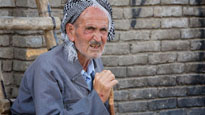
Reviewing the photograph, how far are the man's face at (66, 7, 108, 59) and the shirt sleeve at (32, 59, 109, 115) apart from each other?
0.30 metres

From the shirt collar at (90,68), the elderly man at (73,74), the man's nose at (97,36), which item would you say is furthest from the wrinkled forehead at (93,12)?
the shirt collar at (90,68)

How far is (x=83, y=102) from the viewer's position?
2.28 meters

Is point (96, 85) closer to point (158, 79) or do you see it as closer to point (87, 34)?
point (87, 34)

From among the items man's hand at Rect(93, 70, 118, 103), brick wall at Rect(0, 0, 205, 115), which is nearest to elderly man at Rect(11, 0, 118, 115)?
man's hand at Rect(93, 70, 118, 103)

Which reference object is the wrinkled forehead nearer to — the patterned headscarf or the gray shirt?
the patterned headscarf

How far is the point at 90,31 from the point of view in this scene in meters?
2.44

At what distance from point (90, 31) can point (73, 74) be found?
303 millimetres

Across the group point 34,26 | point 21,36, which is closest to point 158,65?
point 21,36

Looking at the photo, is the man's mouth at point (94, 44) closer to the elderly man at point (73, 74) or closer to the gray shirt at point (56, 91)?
the elderly man at point (73, 74)

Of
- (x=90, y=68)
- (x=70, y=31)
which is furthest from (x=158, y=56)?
(x=70, y=31)

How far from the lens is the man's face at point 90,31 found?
242cm

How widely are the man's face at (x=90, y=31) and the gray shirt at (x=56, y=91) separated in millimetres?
124

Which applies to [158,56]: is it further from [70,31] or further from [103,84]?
[103,84]

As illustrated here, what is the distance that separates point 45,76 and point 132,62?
2264mm
